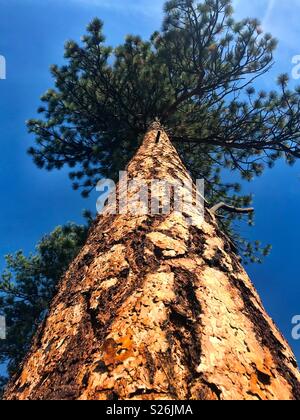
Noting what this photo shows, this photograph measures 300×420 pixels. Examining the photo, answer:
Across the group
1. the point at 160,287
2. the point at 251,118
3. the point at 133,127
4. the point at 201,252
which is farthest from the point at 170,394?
the point at 251,118

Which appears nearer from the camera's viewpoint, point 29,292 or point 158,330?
point 158,330

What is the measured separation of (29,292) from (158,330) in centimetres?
1080

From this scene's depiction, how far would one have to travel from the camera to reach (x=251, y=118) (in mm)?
8852

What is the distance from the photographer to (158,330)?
4.81 feet

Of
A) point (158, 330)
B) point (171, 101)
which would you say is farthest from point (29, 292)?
point (158, 330)

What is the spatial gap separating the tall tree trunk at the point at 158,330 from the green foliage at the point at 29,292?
26.8ft

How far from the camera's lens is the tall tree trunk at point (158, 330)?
1.27 metres

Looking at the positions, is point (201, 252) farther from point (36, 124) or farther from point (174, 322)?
point (36, 124)

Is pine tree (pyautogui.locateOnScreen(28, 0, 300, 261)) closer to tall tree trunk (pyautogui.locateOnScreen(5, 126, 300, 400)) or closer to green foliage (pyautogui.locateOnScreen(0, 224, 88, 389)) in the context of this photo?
green foliage (pyautogui.locateOnScreen(0, 224, 88, 389))

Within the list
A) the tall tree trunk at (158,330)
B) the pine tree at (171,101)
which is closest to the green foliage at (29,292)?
the pine tree at (171,101)

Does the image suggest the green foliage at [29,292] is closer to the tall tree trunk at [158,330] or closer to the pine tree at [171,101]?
the pine tree at [171,101]

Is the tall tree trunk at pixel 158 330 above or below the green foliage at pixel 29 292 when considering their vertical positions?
below

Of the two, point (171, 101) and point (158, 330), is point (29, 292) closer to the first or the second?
point (171, 101)
